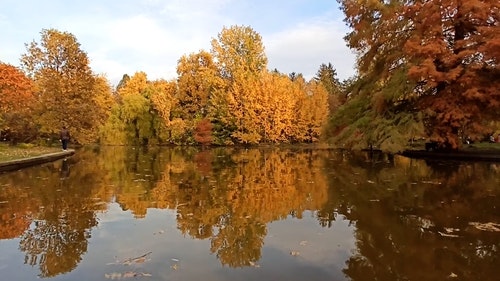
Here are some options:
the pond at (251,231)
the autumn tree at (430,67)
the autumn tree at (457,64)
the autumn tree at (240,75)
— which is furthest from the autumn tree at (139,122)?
the pond at (251,231)

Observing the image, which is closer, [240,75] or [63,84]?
[63,84]

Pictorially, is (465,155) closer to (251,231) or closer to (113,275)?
(251,231)

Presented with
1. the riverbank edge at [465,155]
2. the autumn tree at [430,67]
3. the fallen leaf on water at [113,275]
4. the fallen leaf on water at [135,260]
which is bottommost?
the fallen leaf on water at [135,260]

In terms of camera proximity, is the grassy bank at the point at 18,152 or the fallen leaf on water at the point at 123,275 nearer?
the fallen leaf on water at the point at 123,275

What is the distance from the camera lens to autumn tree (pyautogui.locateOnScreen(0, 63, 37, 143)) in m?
26.3

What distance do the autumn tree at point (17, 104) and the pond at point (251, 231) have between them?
18.3 metres

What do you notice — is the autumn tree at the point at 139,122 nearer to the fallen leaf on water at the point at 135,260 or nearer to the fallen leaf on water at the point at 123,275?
the fallen leaf on water at the point at 135,260

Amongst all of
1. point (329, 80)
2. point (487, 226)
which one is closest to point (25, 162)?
point (487, 226)

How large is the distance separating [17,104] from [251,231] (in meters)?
26.6

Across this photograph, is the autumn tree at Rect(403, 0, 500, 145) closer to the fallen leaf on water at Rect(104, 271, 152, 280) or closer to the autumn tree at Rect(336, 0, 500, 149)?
the autumn tree at Rect(336, 0, 500, 149)

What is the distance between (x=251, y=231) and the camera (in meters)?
6.30

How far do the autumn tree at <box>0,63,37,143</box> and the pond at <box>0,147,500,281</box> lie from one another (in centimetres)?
1828

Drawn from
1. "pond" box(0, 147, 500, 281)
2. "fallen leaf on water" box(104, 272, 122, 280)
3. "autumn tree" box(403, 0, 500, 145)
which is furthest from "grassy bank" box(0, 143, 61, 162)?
"autumn tree" box(403, 0, 500, 145)

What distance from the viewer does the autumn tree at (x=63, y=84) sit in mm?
29578
